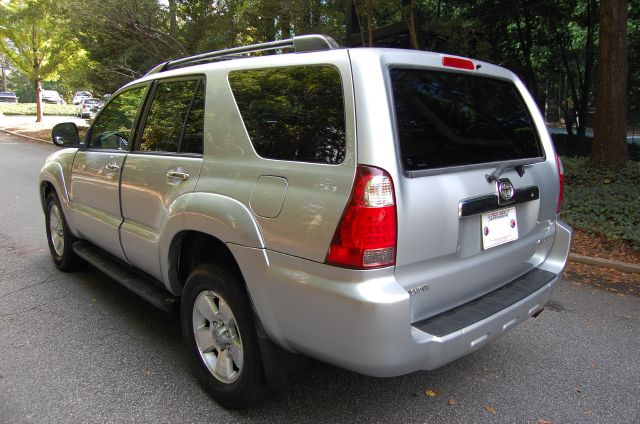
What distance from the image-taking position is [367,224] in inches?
80.8

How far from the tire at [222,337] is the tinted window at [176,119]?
788mm

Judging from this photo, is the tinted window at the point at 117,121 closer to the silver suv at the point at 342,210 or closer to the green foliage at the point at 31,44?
the silver suv at the point at 342,210

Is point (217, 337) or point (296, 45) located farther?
point (217, 337)

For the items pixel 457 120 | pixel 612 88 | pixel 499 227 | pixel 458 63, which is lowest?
pixel 499 227

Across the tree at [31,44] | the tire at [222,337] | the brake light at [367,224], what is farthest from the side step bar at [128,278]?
the tree at [31,44]

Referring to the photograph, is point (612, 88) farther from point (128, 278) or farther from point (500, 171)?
point (128, 278)

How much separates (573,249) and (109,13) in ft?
36.7

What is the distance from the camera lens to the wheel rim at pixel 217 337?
263 cm

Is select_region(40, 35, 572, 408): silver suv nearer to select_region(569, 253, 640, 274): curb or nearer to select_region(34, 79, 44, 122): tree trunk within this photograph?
select_region(569, 253, 640, 274): curb

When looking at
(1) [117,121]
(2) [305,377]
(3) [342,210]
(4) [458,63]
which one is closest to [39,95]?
(1) [117,121]

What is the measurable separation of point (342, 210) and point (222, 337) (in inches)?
44.1

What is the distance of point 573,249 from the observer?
5.88 metres

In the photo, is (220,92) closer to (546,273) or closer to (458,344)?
(458,344)

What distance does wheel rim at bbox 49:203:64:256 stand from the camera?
4852 millimetres
